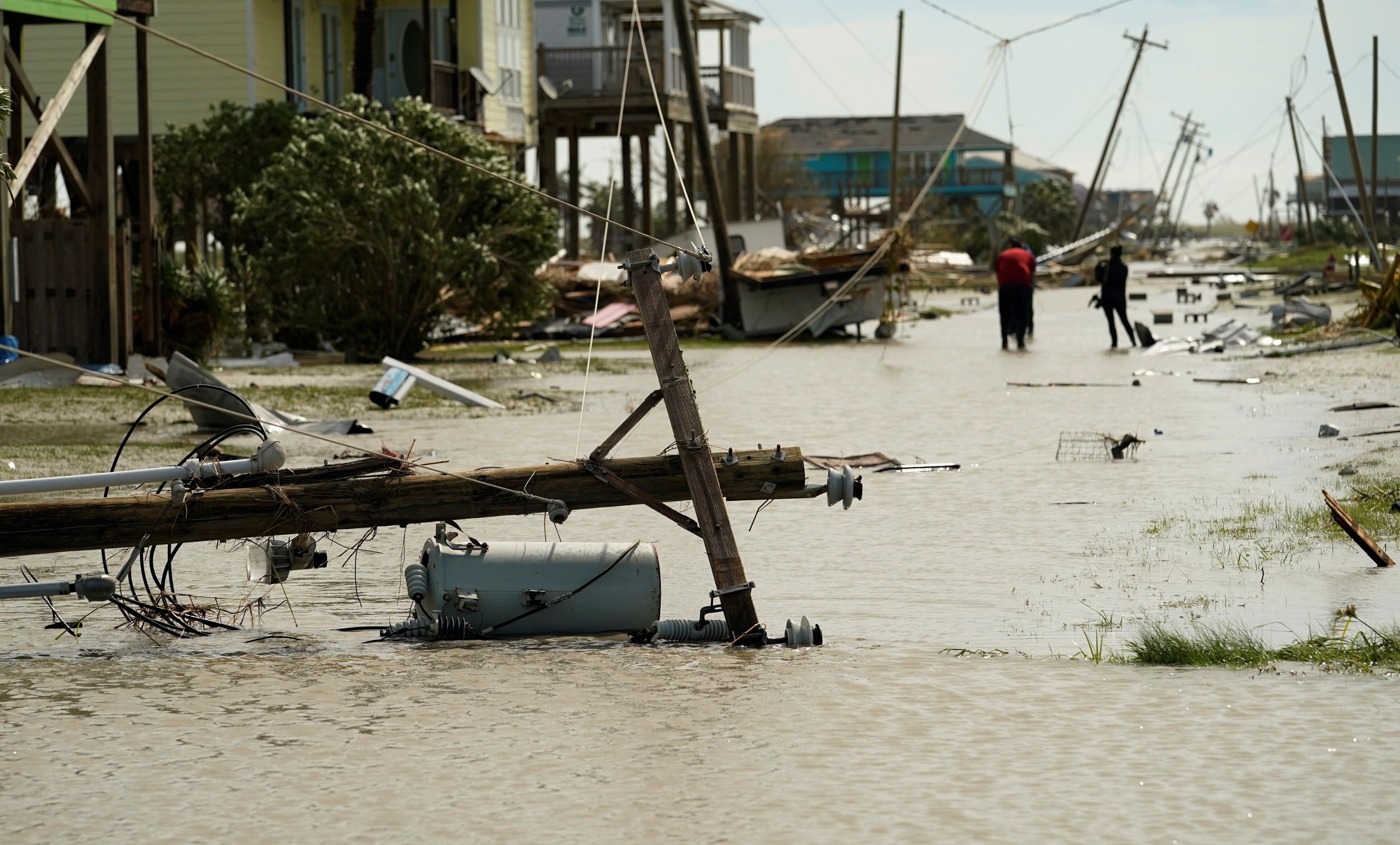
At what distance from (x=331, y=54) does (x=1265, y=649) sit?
30.9 meters

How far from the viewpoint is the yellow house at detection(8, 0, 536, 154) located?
1252 inches

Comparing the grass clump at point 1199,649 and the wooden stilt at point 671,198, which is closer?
the grass clump at point 1199,649

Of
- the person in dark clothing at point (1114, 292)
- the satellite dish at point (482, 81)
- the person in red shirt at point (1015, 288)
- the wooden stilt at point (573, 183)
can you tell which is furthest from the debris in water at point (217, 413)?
the wooden stilt at point (573, 183)

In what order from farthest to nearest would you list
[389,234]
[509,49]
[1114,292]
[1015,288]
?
[509,49]
[1114,292]
[1015,288]
[389,234]

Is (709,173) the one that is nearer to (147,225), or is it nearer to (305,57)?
(305,57)

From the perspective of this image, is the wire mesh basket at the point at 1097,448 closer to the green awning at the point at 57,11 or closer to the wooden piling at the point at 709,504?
the wooden piling at the point at 709,504

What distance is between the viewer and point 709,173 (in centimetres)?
3055

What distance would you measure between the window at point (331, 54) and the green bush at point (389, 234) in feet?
28.4

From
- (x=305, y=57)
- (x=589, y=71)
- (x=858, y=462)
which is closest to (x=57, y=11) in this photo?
(x=858, y=462)

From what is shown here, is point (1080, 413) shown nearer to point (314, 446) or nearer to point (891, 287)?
point (314, 446)

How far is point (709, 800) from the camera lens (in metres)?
5.11

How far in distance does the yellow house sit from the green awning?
8.92 meters

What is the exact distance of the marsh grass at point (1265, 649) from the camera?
21.7 feet

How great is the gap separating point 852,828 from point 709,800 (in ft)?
1.53
